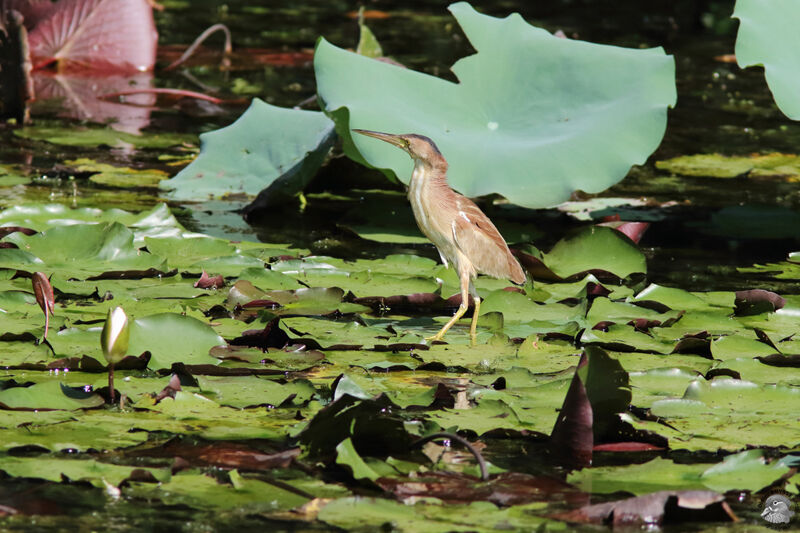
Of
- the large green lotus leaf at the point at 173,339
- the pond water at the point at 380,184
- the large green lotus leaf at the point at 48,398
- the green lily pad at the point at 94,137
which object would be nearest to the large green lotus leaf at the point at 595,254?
the pond water at the point at 380,184

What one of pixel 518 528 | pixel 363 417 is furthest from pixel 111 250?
pixel 518 528

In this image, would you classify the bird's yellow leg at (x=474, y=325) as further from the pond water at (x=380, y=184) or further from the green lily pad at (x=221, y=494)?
the green lily pad at (x=221, y=494)

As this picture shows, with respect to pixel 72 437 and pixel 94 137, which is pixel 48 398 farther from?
pixel 94 137

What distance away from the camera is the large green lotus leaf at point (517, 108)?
4.23m

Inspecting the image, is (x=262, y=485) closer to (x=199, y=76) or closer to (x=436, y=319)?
(x=436, y=319)

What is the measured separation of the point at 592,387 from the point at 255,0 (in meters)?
11.5

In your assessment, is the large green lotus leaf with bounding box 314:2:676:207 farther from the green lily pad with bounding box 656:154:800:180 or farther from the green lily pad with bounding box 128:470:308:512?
the green lily pad with bounding box 128:470:308:512

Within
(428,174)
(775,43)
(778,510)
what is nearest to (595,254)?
(428,174)

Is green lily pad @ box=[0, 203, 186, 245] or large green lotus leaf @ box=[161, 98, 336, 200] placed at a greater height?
large green lotus leaf @ box=[161, 98, 336, 200]

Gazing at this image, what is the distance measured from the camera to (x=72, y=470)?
2230mm

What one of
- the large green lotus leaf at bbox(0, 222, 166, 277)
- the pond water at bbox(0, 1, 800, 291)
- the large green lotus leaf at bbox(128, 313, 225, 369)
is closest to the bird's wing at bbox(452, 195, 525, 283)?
the pond water at bbox(0, 1, 800, 291)

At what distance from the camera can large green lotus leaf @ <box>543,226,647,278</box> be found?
410cm
